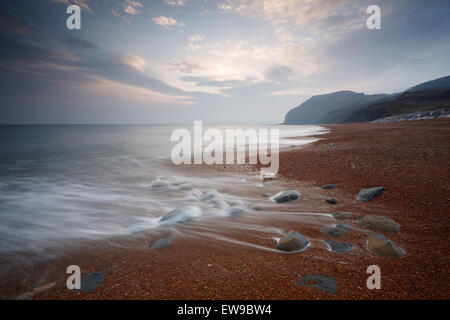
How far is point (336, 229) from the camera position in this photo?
341 centimetres

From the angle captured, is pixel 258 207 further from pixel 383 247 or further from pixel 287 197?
pixel 383 247

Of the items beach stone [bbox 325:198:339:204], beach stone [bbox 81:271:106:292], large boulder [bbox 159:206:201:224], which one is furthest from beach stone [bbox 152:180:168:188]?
beach stone [bbox 325:198:339:204]

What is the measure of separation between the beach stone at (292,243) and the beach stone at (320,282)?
624 mm

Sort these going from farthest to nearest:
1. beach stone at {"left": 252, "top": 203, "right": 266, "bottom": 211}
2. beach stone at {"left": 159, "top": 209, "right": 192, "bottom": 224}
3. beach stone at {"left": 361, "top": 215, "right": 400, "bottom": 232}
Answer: beach stone at {"left": 252, "top": 203, "right": 266, "bottom": 211} → beach stone at {"left": 159, "top": 209, "right": 192, "bottom": 224} → beach stone at {"left": 361, "top": 215, "right": 400, "bottom": 232}

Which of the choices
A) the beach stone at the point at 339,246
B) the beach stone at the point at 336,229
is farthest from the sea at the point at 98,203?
the beach stone at the point at 339,246

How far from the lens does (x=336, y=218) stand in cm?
391

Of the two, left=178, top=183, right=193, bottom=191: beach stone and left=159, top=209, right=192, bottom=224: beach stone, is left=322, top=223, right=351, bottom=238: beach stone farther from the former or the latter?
left=178, top=183, right=193, bottom=191: beach stone

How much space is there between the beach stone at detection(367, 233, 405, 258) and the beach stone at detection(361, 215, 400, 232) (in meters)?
0.54

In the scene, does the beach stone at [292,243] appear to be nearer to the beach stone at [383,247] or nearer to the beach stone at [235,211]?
the beach stone at [383,247]

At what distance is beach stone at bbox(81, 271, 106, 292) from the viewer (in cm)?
235

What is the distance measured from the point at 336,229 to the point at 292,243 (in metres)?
1.04
